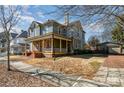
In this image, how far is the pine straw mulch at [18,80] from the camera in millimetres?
4875

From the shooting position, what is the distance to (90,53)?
6.88 meters

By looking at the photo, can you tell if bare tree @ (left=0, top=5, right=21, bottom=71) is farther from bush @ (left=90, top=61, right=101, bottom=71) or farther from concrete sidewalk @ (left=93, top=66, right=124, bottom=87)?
concrete sidewalk @ (left=93, top=66, right=124, bottom=87)

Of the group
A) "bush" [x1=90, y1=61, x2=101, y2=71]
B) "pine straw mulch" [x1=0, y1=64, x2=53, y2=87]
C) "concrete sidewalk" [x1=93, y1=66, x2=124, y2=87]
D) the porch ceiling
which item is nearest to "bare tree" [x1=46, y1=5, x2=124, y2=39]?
"concrete sidewalk" [x1=93, y1=66, x2=124, y2=87]

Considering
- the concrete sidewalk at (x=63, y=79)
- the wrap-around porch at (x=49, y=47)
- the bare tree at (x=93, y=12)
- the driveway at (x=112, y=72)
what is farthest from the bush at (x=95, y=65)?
the wrap-around porch at (x=49, y=47)

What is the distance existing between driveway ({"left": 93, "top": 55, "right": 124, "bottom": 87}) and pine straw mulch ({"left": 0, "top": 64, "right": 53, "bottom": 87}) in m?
1.37

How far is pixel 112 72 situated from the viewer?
18.5 feet

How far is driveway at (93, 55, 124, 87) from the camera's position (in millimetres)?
4808

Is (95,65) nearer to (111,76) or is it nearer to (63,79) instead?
(111,76)

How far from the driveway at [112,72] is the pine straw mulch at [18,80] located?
1374 millimetres

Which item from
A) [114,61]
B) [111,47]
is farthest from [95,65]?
[111,47]

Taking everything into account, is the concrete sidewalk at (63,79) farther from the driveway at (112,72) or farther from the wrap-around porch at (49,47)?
the wrap-around porch at (49,47)

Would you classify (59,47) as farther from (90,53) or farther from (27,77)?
(27,77)

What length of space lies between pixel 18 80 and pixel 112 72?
100 inches

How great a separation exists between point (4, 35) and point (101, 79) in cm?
347
